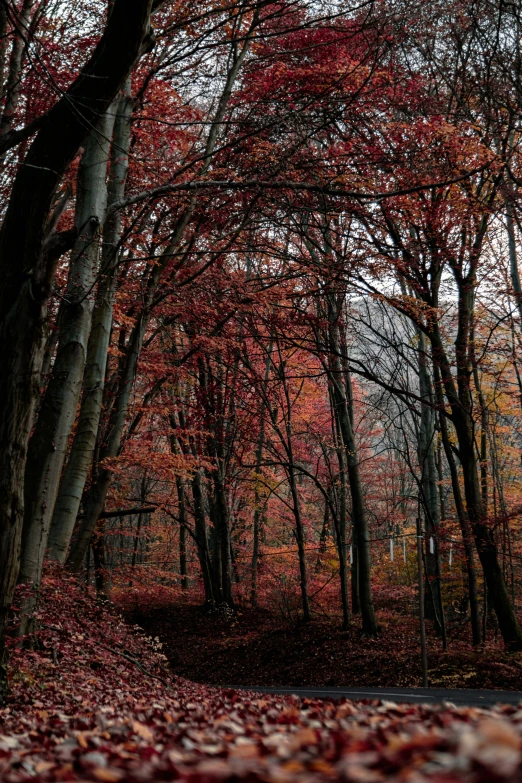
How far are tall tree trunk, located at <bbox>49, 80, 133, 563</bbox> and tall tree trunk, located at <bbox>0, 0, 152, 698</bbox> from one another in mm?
2795

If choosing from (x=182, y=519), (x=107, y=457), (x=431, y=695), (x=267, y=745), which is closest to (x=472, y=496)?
(x=431, y=695)

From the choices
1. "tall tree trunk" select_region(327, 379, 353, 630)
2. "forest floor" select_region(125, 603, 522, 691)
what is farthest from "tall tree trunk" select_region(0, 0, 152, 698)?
"tall tree trunk" select_region(327, 379, 353, 630)

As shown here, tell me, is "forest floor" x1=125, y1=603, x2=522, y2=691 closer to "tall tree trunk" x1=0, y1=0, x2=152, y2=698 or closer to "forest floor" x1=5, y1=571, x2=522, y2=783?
"forest floor" x1=5, y1=571, x2=522, y2=783

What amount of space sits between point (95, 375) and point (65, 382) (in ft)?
6.84

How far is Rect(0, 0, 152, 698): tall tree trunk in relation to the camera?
16.5ft

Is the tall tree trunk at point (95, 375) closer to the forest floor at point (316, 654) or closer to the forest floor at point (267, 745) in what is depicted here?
the forest floor at point (267, 745)

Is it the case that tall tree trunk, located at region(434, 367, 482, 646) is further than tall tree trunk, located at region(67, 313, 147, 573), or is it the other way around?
tall tree trunk, located at region(434, 367, 482, 646)

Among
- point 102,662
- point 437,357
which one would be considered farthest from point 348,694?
point 437,357

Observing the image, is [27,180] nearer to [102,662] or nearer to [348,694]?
[102,662]

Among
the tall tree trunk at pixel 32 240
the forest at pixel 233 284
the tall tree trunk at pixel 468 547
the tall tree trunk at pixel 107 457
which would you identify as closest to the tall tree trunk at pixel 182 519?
the forest at pixel 233 284

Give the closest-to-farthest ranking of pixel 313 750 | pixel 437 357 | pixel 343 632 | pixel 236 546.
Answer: pixel 313 750 → pixel 437 357 → pixel 343 632 → pixel 236 546

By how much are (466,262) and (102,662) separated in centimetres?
1124

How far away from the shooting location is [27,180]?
5.23m

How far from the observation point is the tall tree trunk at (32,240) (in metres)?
5.03
